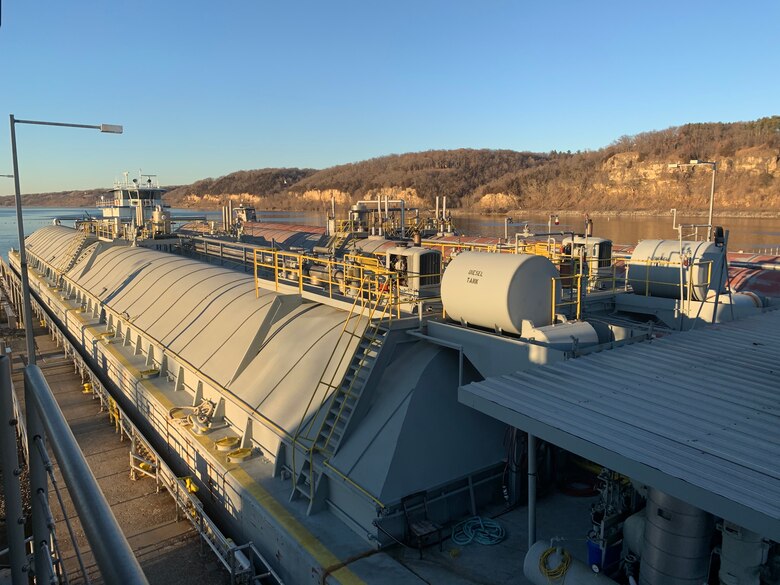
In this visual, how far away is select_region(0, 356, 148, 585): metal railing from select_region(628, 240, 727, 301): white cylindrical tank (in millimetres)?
14007

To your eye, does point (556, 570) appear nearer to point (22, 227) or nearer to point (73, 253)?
point (22, 227)

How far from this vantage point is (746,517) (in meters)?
5.27

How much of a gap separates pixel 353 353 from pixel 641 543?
6.02 meters

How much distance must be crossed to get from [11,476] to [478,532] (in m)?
9.09

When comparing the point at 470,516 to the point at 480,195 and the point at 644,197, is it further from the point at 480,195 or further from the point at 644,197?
the point at 480,195

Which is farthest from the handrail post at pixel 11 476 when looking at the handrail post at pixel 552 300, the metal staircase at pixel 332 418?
the handrail post at pixel 552 300

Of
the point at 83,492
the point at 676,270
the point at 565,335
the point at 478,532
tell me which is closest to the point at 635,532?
the point at 478,532

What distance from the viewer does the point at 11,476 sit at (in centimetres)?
277

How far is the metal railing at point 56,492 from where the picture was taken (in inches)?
62.3

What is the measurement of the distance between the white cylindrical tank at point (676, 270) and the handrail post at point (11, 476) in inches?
554

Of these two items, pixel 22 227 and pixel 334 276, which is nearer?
pixel 22 227

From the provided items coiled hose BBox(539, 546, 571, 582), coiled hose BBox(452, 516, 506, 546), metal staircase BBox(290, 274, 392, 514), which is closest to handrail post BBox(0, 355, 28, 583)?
coiled hose BBox(539, 546, 571, 582)

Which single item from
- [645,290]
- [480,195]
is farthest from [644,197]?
[645,290]

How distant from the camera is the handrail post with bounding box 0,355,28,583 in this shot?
257cm
